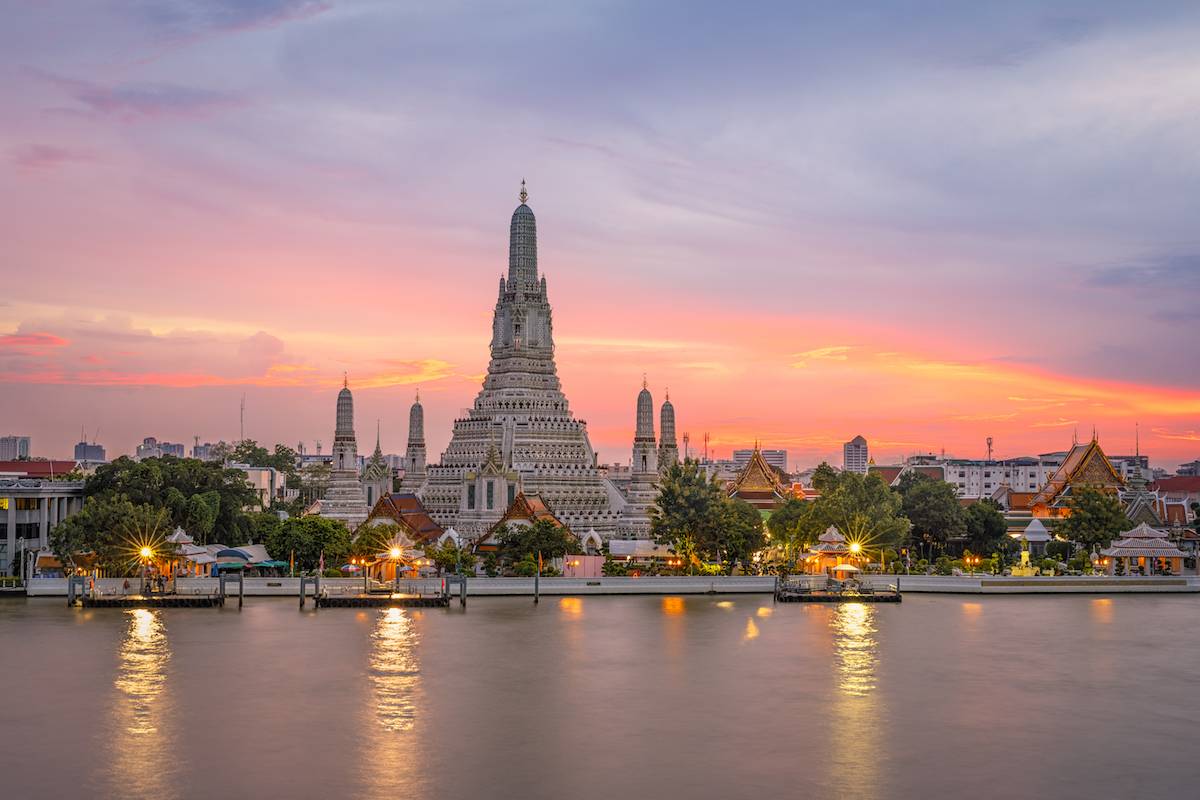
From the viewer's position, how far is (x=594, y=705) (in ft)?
144

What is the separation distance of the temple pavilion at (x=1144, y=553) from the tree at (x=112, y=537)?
188ft

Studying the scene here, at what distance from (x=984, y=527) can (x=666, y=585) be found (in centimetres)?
3123

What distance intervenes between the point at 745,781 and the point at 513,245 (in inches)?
2876

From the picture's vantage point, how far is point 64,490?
285 feet

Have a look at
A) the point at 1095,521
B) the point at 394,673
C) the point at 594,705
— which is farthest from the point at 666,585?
the point at 594,705

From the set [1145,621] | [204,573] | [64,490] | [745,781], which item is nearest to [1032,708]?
[745,781]

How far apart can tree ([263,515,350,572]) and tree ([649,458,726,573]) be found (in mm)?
19667

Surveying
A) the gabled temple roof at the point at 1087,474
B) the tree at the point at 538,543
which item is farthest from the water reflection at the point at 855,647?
the gabled temple roof at the point at 1087,474

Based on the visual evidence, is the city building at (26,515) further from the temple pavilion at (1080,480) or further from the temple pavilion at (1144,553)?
the temple pavilion at (1080,480)

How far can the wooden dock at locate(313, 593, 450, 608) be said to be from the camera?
228 ft

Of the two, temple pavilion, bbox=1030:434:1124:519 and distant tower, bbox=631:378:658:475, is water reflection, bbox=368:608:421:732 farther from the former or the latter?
temple pavilion, bbox=1030:434:1124:519

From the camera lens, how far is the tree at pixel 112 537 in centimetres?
7200

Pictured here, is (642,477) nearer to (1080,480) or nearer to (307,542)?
(307,542)

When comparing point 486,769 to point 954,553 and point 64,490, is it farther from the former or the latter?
point 954,553
